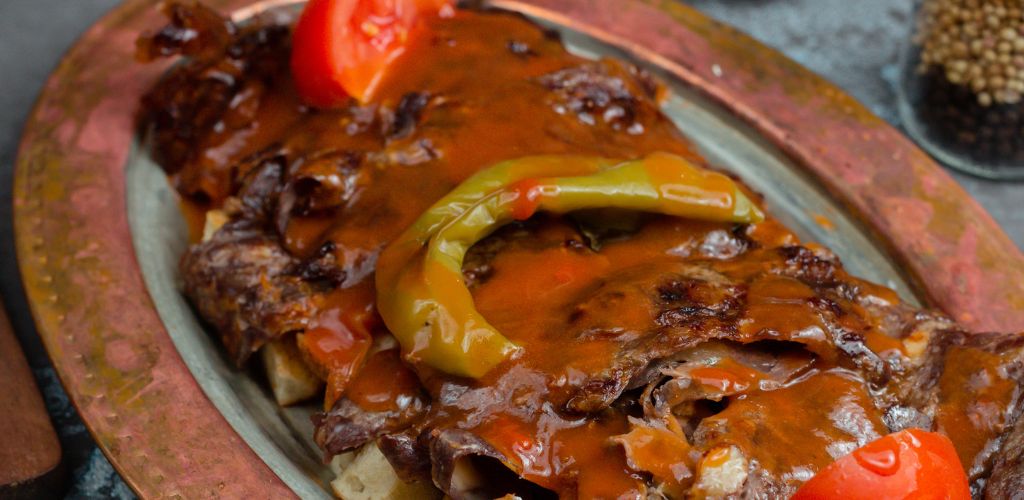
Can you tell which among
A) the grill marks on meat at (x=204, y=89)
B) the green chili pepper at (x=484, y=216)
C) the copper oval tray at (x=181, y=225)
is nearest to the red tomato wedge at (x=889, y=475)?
the green chili pepper at (x=484, y=216)

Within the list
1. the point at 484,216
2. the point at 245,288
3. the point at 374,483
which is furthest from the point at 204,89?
the point at 374,483

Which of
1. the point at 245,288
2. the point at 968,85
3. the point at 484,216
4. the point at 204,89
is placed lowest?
the point at 968,85

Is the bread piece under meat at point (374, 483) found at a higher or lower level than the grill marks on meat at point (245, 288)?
lower

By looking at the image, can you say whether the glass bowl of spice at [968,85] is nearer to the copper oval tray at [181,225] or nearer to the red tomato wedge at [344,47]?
the copper oval tray at [181,225]

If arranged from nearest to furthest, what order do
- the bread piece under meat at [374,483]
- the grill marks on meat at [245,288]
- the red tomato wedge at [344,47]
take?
the bread piece under meat at [374,483], the grill marks on meat at [245,288], the red tomato wedge at [344,47]

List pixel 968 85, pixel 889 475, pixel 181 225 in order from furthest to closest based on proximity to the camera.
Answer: pixel 968 85
pixel 181 225
pixel 889 475

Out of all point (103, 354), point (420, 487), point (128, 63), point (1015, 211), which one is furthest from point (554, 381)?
point (1015, 211)

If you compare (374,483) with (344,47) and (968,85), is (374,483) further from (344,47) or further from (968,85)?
(968,85)

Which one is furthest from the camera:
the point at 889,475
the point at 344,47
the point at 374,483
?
the point at 344,47
